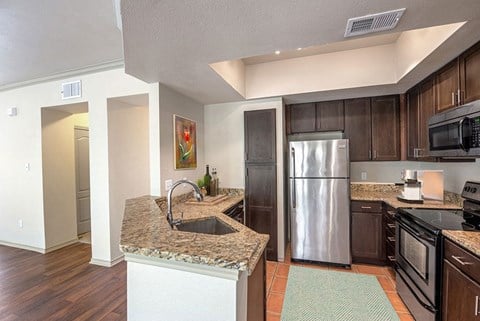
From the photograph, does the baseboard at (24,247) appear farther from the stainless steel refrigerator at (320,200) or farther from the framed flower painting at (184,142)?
the stainless steel refrigerator at (320,200)

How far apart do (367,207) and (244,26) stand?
109 inches

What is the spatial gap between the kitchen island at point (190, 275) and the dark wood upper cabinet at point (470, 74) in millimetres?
2172

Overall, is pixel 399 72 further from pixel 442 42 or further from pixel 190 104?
pixel 190 104

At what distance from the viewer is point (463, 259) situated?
4.99 feet

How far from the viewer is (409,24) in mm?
1546

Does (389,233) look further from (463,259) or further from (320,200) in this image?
(463,259)

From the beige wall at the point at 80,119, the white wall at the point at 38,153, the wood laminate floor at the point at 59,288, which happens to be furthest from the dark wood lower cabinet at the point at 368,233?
the beige wall at the point at 80,119

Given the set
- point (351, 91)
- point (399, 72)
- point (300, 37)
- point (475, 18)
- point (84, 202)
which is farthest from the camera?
point (84, 202)

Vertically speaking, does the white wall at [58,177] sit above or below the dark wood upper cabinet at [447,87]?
below

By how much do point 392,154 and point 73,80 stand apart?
470 cm

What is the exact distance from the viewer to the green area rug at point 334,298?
2148 millimetres

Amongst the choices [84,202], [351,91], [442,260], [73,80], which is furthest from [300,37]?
[84,202]

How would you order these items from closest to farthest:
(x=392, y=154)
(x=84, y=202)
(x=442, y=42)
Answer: (x=442, y=42) → (x=392, y=154) → (x=84, y=202)

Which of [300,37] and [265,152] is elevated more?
[300,37]
